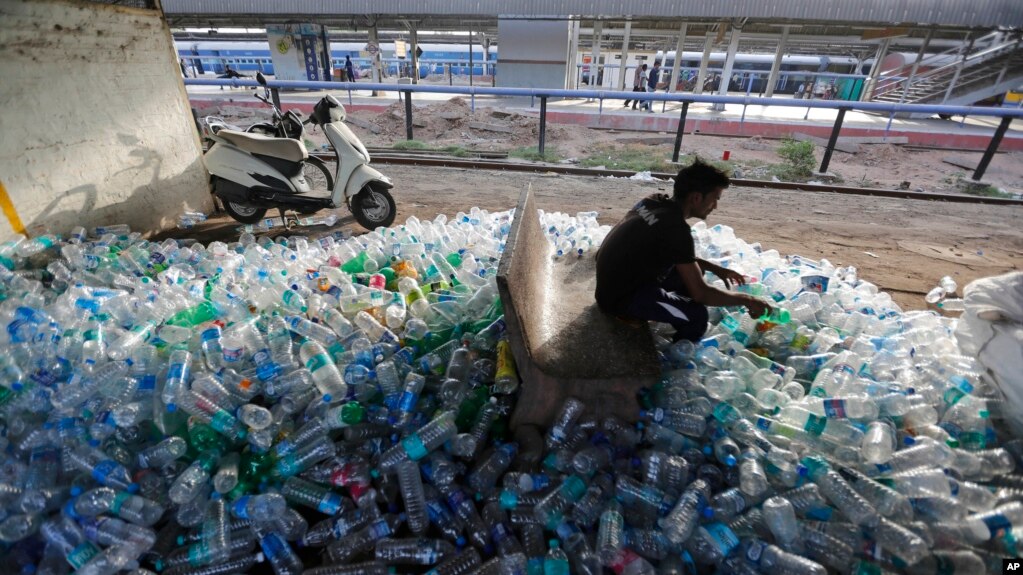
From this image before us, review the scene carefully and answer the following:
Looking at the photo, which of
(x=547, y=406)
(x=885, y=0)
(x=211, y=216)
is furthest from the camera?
(x=885, y=0)

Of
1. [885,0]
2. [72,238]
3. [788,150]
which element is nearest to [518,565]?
[72,238]

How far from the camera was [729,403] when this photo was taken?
2.49 m

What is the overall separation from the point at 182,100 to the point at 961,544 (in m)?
6.96

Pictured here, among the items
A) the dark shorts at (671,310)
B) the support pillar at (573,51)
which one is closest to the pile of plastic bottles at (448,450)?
the dark shorts at (671,310)

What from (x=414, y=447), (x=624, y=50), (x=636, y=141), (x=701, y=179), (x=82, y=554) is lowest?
(x=636, y=141)

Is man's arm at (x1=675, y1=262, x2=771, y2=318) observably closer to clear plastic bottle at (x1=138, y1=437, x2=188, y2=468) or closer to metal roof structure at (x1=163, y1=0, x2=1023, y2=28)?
clear plastic bottle at (x1=138, y1=437, x2=188, y2=468)

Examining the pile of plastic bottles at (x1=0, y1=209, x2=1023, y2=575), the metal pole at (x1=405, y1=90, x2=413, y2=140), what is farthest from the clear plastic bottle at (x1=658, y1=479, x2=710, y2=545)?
the metal pole at (x1=405, y1=90, x2=413, y2=140)

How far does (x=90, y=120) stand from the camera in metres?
4.16

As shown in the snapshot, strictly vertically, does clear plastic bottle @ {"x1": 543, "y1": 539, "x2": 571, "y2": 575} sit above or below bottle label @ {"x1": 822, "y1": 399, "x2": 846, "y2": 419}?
below

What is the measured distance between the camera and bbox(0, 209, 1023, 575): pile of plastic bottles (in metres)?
1.93

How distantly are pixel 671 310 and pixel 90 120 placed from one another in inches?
202

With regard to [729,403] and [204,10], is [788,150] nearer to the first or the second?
[729,403]

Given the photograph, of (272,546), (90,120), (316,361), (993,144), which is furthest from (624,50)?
(272,546)

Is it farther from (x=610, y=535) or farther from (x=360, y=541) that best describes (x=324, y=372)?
(x=610, y=535)
